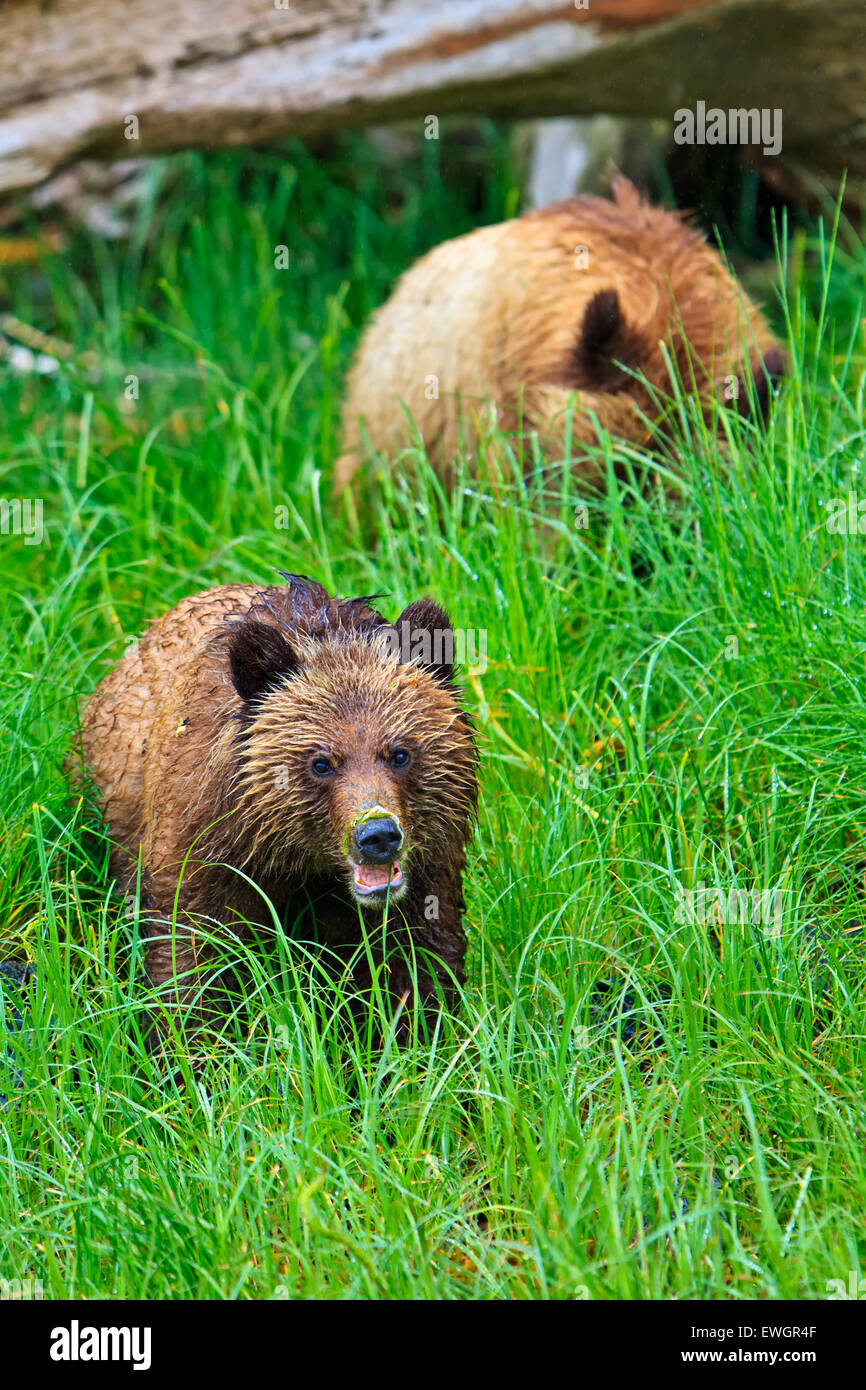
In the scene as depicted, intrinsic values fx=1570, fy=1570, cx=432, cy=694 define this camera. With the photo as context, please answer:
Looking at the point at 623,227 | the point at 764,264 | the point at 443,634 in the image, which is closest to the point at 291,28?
the point at 623,227

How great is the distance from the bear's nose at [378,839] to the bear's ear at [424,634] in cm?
52

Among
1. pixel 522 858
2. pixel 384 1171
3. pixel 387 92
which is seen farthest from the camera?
pixel 387 92

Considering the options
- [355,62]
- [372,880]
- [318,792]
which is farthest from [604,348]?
[372,880]

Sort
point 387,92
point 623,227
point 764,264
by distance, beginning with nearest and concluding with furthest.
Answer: point 623,227, point 387,92, point 764,264

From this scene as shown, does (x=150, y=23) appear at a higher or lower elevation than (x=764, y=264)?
higher

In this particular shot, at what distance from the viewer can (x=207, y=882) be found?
3896mm

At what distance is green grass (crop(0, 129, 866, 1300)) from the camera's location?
3.28 meters

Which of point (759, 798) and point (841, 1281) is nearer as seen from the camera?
point (841, 1281)

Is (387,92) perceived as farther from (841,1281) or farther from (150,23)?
(841,1281)

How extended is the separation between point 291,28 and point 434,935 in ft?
15.5

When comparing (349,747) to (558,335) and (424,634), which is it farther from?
(558,335)

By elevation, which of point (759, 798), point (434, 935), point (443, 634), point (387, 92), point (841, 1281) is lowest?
point (841, 1281)

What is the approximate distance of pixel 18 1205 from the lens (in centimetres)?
351
